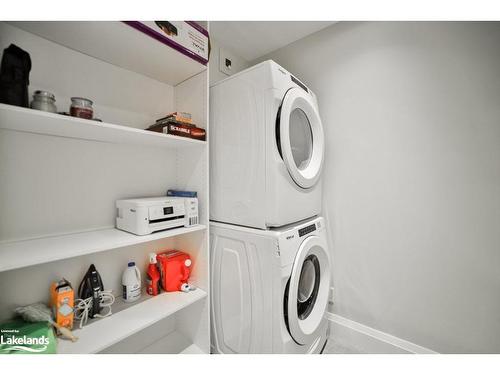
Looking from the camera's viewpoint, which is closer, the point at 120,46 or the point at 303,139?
the point at 120,46

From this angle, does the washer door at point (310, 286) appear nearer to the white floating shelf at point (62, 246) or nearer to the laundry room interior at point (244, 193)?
the laundry room interior at point (244, 193)

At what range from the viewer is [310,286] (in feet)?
4.89

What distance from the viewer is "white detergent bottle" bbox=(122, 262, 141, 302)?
1.16m

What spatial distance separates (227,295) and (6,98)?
131cm

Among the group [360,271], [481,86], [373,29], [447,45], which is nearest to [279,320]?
[360,271]

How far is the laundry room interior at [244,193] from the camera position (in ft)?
3.06

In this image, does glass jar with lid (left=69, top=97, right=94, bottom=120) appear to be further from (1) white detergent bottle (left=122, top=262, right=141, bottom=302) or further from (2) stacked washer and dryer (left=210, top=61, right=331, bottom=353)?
(1) white detergent bottle (left=122, top=262, right=141, bottom=302)

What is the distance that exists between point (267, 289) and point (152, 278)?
688mm

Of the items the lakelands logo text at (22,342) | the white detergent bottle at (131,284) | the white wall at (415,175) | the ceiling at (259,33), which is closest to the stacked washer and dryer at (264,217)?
the white wall at (415,175)

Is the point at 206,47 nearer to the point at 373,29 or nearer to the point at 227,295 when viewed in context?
the point at 373,29

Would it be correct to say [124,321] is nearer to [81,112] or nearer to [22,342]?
[22,342]

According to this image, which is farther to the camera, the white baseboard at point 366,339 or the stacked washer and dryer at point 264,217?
the white baseboard at point 366,339

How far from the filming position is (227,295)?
4.23ft

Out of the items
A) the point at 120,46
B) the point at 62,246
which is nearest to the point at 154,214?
the point at 62,246
